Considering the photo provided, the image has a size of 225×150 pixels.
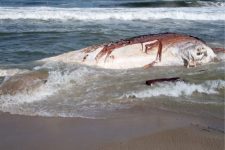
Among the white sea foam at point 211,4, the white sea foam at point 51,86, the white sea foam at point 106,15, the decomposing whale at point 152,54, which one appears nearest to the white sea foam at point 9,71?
the white sea foam at point 51,86

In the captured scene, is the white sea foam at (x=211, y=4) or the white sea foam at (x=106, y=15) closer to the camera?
the white sea foam at (x=106, y=15)

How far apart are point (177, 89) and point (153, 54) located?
1493 millimetres

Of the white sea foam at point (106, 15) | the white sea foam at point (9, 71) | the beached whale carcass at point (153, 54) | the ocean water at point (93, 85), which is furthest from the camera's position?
the white sea foam at point (106, 15)

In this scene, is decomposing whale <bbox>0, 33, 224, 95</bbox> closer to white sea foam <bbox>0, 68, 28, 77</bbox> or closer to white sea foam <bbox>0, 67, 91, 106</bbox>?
white sea foam <bbox>0, 67, 91, 106</bbox>

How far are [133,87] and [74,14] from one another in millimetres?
11095

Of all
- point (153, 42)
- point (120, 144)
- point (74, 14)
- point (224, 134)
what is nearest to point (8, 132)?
point (120, 144)

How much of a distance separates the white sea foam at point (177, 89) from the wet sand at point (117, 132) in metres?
0.62

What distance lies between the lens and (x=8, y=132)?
4.14 m

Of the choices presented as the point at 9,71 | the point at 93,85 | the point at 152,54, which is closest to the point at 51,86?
the point at 93,85

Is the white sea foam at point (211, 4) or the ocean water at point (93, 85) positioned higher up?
the ocean water at point (93, 85)

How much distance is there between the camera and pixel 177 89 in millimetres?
5402

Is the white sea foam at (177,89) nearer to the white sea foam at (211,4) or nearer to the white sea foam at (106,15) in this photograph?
the white sea foam at (106,15)

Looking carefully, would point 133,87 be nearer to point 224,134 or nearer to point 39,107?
point 39,107

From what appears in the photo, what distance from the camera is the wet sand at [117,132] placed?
12.2ft
